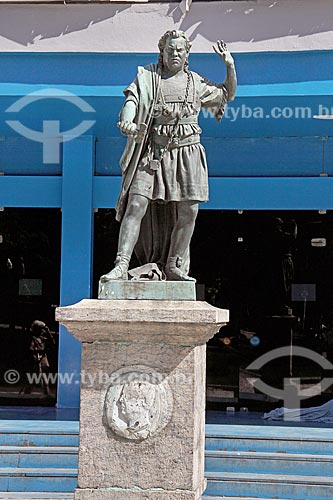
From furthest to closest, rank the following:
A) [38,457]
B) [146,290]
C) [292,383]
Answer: [292,383] → [38,457] → [146,290]

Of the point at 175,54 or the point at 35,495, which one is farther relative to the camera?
the point at 35,495

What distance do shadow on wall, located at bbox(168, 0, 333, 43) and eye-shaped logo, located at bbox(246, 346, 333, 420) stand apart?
3.49 m

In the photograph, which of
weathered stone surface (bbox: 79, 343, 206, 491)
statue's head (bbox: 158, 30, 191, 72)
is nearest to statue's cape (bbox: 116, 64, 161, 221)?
statue's head (bbox: 158, 30, 191, 72)

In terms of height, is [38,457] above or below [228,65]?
below

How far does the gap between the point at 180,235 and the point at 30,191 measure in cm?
440

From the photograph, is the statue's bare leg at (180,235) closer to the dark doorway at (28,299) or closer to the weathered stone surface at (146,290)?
the weathered stone surface at (146,290)

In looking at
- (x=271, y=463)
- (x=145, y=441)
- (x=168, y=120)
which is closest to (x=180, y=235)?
(x=168, y=120)

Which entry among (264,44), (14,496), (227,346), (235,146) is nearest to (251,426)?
(227,346)

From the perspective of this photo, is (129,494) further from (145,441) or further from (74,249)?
(74,249)

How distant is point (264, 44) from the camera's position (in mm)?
7934

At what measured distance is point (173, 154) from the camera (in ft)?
15.6

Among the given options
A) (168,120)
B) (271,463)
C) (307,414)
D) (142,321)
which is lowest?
(271,463)

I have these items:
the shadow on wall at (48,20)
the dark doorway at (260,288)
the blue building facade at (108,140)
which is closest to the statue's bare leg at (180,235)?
the blue building facade at (108,140)

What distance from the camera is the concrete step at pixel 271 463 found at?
6.35m
